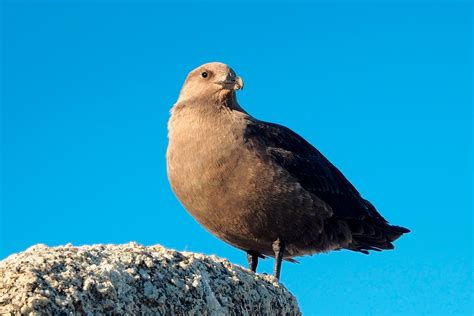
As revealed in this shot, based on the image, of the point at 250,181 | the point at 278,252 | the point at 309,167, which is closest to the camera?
the point at 250,181

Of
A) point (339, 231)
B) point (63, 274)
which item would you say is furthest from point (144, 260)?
point (339, 231)

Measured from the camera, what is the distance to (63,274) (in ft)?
14.6

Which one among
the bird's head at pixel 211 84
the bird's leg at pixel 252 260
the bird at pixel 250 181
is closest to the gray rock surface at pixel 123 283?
the bird at pixel 250 181

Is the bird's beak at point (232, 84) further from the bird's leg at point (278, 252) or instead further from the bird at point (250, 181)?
the bird's leg at point (278, 252)

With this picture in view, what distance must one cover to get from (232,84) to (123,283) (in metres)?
4.56

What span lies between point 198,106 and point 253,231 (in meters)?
1.69

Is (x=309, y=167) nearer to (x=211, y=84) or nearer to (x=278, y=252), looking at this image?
(x=278, y=252)

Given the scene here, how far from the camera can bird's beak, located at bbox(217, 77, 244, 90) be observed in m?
A: 8.84

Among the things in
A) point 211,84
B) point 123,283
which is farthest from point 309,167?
point 123,283

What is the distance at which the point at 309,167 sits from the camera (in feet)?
28.8

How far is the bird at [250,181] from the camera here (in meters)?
7.79

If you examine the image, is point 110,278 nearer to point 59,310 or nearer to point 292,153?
point 59,310

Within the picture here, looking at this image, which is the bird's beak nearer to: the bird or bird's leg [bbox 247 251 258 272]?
the bird

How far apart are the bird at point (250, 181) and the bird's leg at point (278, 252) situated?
1cm
